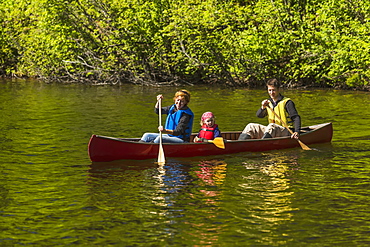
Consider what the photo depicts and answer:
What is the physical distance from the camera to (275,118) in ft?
39.1

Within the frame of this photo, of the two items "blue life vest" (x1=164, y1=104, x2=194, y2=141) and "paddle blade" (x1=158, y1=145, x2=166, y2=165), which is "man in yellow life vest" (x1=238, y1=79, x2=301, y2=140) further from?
"paddle blade" (x1=158, y1=145, x2=166, y2=165)

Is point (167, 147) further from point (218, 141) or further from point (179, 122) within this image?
point (218, 141)

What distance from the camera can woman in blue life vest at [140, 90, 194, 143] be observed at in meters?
10.8

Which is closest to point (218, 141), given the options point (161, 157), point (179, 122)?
point (179, 122)

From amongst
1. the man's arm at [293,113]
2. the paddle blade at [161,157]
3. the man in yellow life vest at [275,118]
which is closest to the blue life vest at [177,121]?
the paddle blade at [161,157]

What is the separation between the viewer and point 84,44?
2719cm

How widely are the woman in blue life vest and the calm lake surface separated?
437 mm

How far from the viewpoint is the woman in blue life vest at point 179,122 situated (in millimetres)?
10789

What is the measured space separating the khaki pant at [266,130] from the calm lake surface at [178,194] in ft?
1.19

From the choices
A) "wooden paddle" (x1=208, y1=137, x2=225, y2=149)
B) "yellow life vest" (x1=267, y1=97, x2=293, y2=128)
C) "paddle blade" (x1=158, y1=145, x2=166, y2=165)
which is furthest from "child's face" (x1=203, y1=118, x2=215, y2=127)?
"yellow life vest" (x1=267, y1=97, x2=293, y2=128)

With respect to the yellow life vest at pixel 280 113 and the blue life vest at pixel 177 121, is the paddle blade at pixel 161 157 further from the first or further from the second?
the yellow life vest at pixel 280 113

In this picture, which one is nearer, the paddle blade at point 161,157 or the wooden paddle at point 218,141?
the paddle blade at point 161,157

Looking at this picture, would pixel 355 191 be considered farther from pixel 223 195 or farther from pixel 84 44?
pixel 84 44

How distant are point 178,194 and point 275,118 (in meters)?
4.01
